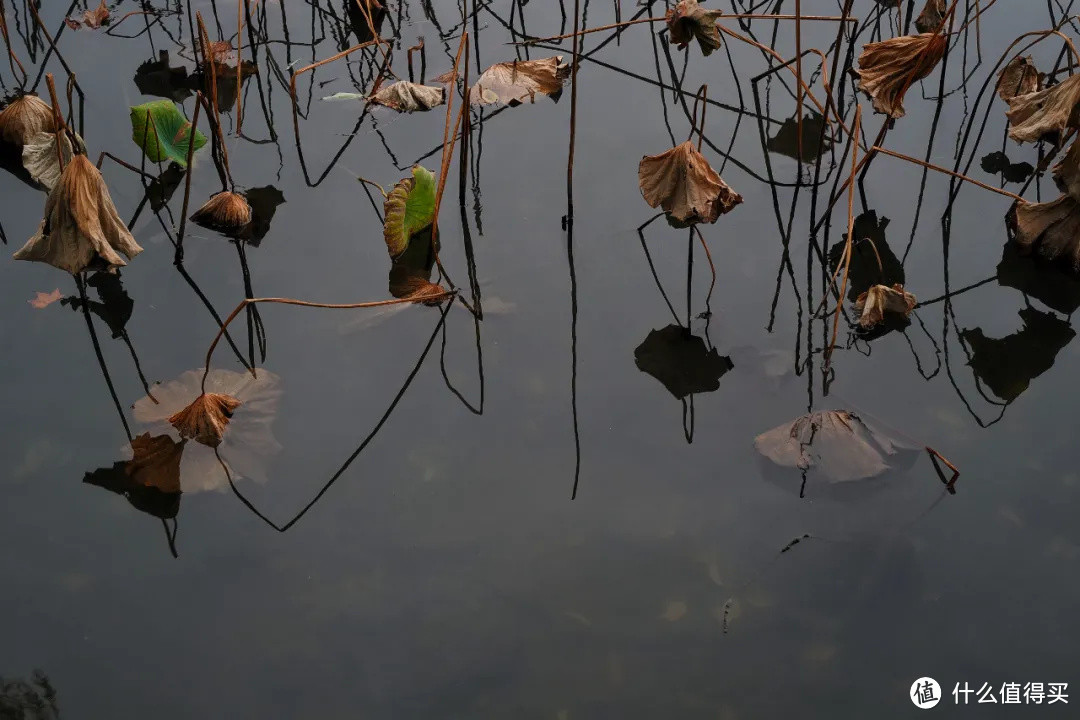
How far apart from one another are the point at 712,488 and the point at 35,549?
96cm

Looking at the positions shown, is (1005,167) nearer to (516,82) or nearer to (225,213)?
(516,82)

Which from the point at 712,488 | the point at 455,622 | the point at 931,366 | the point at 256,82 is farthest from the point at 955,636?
the point at 256,82

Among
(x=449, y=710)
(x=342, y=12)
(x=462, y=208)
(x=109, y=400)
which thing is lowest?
(x=449, y=710)

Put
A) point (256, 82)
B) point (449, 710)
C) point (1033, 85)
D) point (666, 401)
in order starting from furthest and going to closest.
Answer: point (256, 82) < point (1033, 85) < point (666, 401) < point (449, 710)

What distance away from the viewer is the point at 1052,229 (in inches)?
68.8

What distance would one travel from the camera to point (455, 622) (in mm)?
1292

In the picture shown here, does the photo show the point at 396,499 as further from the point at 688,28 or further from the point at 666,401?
the point at 688,28

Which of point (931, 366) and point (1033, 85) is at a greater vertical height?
point (1033, 85)

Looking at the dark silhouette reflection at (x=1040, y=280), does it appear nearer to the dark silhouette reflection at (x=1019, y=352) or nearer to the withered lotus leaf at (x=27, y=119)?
the dark silhouette reflection at (x=1019, y=352)

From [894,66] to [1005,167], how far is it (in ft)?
1.38

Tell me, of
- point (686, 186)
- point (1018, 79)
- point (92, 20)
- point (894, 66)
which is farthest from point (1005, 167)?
point (92, 20)

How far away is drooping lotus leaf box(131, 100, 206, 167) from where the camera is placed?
6.40 feet

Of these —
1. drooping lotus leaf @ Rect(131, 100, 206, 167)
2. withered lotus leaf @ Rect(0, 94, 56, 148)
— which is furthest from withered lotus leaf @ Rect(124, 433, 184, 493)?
withered lotus leaf @ Rect(0, 94, 56, 148)

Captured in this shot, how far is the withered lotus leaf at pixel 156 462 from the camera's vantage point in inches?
58.4
